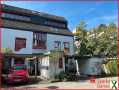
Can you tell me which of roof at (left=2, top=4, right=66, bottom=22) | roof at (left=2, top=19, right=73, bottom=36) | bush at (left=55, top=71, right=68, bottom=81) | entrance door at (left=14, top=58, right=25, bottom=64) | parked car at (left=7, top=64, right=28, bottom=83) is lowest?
bush at (left=55, top=71, right=68, bottom=81)

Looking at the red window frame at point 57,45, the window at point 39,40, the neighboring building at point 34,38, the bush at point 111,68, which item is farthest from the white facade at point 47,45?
the bush at point 111,68

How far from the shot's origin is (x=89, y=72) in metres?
27.1

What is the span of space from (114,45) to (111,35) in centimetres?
182

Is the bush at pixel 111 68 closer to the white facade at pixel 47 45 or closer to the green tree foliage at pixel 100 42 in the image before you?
the green tree foliage at pixel 100 42

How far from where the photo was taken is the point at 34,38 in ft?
90.7

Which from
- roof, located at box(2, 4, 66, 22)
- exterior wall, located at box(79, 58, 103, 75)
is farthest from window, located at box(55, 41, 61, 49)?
roof, located at box(2, 4, 66, 22)

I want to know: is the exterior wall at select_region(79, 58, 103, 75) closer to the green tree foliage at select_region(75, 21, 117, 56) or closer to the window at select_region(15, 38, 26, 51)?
the green tree foliage at select_region(75, 21, 117, 56)

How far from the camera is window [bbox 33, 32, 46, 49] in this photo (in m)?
27.7

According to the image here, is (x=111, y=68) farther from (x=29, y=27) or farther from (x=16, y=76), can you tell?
(x=16, y=76)

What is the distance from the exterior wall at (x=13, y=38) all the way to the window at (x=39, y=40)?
737 millimetres

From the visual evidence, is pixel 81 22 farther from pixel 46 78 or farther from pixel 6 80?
pixel 6 80

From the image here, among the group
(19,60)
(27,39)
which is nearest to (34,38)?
(27,39)

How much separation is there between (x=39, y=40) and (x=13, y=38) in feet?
13.5

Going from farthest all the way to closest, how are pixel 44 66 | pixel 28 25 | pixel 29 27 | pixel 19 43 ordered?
pixel 28 25 < pixel 29 27 < pixel 19 43 < pixel 44 66
